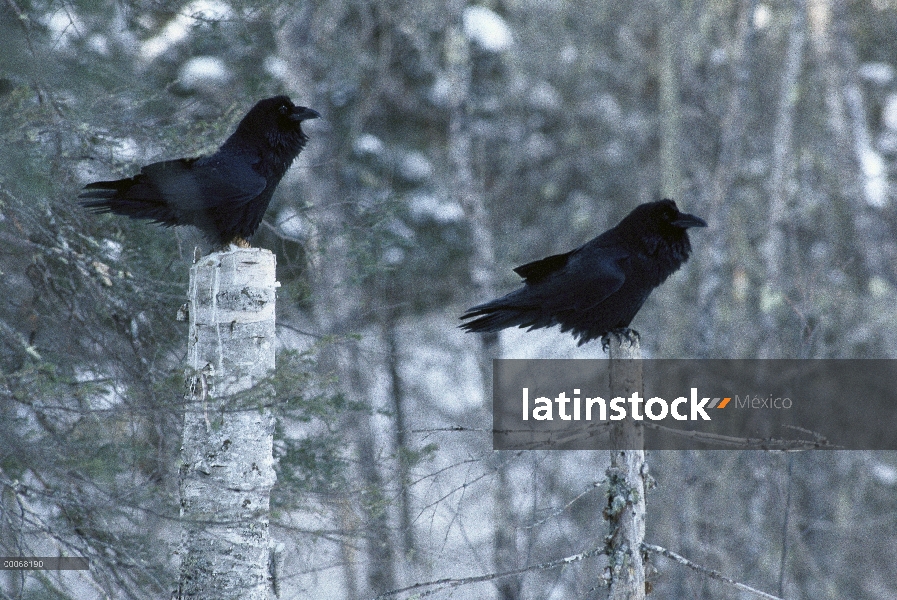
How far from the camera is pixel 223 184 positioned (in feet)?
17.1

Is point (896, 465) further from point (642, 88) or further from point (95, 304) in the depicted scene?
point (95, 304)

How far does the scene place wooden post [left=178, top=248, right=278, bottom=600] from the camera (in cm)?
412

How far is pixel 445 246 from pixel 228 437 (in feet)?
31.5

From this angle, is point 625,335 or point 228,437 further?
point 625,335

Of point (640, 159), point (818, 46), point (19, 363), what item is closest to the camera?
point (19, 363)

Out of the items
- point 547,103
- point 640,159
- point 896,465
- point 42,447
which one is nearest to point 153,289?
point 42,447

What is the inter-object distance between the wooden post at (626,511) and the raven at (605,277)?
47.1 inches

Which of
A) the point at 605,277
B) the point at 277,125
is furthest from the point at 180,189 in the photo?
the point at 605,277

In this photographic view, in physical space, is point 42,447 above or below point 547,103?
below

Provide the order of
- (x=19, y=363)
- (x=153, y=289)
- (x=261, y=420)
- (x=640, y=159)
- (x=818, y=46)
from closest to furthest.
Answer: (x=261, y=420), (x=19, y=363), (x=153, y=289), (x=818, y=46), (x=640, y=159)

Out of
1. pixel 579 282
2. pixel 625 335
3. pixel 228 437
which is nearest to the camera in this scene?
pixel 228 437

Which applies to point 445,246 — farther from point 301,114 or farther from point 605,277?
point 605,277

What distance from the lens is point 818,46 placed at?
1530 centimetres

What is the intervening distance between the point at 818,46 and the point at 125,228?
41.3 ft
